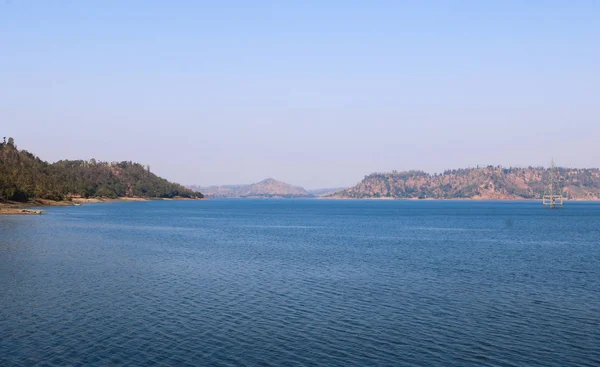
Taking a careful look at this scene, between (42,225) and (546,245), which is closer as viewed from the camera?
(546,245)

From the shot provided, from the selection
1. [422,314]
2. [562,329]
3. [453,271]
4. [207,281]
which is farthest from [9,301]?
[453,271]

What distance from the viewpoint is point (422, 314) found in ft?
118

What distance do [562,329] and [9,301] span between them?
34.7 meters

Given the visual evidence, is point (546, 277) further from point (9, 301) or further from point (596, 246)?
point (9, 301)

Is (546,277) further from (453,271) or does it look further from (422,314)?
(422,314)

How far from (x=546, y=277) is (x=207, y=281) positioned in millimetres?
29988

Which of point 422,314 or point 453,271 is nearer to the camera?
point 422,314

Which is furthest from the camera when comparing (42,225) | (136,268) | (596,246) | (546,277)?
(42,225)

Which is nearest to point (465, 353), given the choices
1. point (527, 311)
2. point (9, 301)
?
point (527, 311)

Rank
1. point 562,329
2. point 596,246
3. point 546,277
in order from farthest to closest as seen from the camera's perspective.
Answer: point 596,246
point 546,277
point 562,329

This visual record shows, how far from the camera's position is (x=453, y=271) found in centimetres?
5631

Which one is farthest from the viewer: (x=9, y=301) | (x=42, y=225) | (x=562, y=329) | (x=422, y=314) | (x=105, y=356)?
(x=42, y=225)

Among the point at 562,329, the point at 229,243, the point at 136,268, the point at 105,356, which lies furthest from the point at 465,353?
the point at 229,243

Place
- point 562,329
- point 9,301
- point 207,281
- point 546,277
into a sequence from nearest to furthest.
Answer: point 562,329 < point 9,301 < point 207,281 < point 546,277
